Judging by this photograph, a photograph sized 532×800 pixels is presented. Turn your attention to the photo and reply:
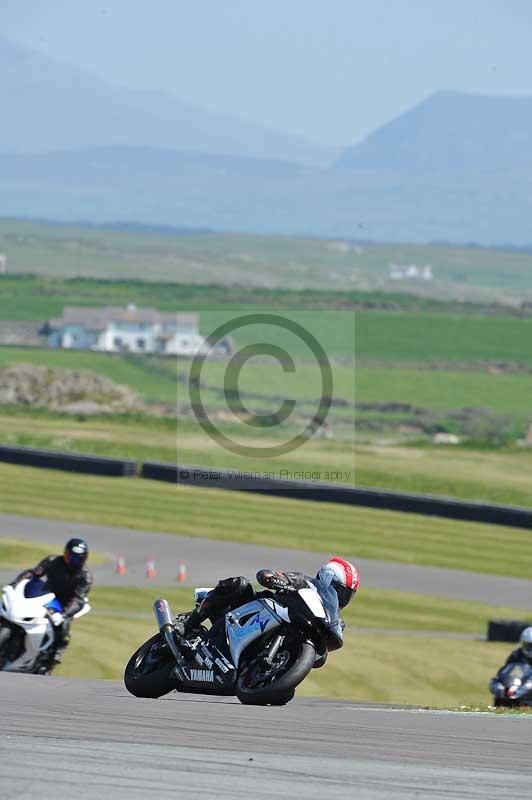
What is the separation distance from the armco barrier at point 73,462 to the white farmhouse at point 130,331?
80.5 m

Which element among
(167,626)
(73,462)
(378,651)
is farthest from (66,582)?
(73,462)

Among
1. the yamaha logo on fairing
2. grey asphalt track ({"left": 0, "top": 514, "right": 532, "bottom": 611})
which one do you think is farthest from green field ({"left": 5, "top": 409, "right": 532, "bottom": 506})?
the yamaha logo on fairing

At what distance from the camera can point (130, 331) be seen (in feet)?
423

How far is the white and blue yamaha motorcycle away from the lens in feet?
31.0

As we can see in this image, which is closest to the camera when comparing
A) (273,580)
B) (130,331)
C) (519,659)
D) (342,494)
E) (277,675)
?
(277,675)

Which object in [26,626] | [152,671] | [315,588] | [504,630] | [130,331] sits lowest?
[504,630]

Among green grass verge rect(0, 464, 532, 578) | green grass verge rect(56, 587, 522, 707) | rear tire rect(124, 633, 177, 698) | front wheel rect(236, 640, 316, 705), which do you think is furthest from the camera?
green grass verge rect(0, 464, 532, 578)

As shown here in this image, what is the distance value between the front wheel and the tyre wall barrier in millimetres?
13910

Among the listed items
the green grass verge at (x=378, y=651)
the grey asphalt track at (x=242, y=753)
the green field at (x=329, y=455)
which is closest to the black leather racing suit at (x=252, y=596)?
the grey asphalt track at (x=242, y=753)

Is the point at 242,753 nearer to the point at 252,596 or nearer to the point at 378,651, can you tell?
the point at 252,596

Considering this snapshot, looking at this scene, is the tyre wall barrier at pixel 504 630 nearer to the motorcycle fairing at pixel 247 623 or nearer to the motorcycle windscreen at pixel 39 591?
the motorcycle windscreen at pixel 39 591

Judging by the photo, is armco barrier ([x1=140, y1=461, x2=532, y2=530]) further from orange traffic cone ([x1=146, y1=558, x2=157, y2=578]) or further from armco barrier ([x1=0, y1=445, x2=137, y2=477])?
orange traffic cone ([x1=146, y1=558, x2=157, y2=578])

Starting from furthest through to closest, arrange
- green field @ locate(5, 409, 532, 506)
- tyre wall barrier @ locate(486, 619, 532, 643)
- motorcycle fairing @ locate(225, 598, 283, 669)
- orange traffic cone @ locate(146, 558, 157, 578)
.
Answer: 1. green field @ locate(5, 409, 532, 506)
2. orange traffic cone @ locate(146, 558, 157, 578)
3. tyre wall barrier @ locate(486, 619, 532, 643)
4. motorcycle fairing @ locate(225, 598, 283, 669)

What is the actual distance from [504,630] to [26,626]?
10834 millimetres
